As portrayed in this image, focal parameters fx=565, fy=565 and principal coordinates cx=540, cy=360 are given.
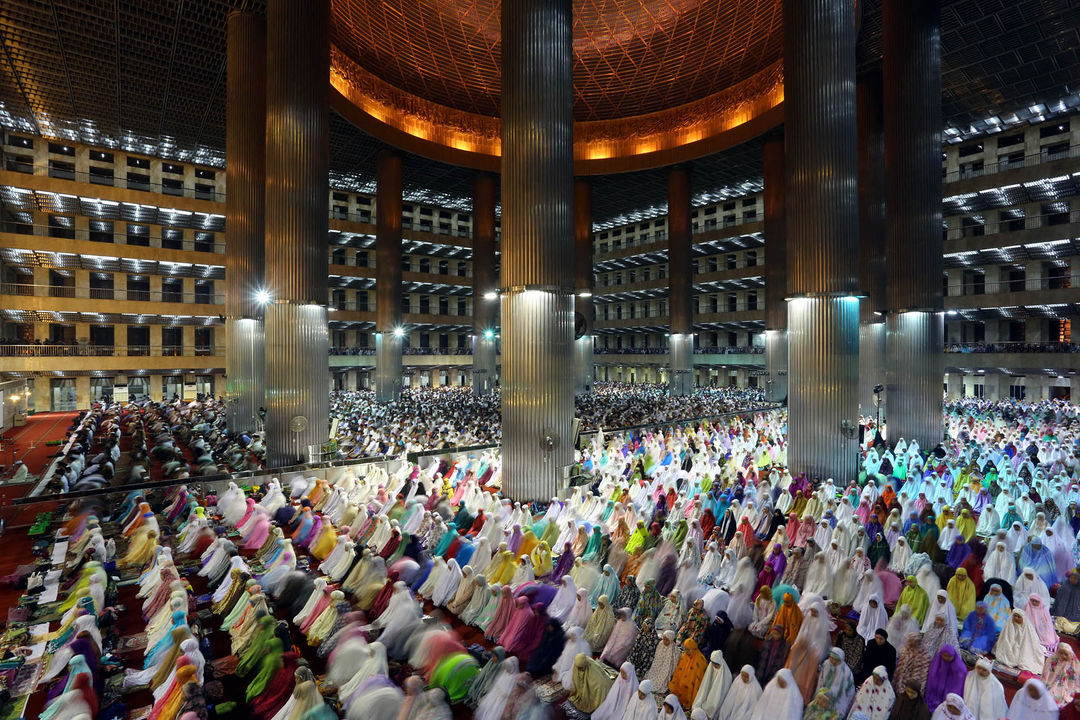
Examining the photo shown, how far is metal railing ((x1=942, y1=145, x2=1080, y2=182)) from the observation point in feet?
82.1

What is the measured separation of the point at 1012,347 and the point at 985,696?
2960 cm

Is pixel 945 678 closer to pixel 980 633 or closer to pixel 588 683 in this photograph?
pixel 980 633

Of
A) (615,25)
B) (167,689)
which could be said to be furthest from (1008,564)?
(615,25)

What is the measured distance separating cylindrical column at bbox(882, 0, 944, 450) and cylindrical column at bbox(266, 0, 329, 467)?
15.2 meters

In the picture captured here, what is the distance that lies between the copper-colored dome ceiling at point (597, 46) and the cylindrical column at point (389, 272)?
13.5 ft

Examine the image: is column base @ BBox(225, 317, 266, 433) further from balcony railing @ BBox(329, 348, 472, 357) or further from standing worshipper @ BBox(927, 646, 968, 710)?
balcony railing @ BBox(329, 348, 472, 357)

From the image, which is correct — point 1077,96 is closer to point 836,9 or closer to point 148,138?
point 836,9

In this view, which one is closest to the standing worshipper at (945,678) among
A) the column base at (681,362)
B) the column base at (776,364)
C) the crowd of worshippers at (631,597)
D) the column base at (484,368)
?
the crowd of worshippers at (631,597)

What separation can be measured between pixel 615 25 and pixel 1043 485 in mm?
21527

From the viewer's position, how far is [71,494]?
9.15m

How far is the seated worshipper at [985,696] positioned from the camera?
13.3 feet

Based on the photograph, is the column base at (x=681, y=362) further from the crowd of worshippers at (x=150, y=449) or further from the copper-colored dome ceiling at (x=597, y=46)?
the crowd of worshippers at (x=150, y=449)

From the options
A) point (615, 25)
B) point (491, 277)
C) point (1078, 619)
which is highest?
point (615, 25)

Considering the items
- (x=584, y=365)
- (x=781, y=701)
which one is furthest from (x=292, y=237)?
(x=584, y=365)
